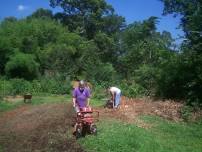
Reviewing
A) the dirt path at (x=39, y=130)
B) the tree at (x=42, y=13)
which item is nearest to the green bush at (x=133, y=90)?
the dirt path at (x=39, y=130)

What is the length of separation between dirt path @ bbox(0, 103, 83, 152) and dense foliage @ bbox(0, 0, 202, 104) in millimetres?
8155

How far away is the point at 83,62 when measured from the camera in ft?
151

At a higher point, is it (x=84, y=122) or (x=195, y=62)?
(x=195, y=62)

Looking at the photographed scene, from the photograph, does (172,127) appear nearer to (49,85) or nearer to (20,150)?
(20,150)

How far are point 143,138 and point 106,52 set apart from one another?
44.2 m

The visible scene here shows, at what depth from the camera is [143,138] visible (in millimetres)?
14602

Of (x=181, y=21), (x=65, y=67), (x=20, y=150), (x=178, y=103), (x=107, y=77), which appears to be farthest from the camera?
(x=65, y=67)

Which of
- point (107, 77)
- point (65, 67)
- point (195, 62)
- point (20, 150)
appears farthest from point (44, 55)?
point (20, 150)

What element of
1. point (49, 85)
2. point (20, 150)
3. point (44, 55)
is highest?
point (44, 55)

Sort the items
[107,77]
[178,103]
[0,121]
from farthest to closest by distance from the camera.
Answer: [107,77] < [178,103] < [0,121]

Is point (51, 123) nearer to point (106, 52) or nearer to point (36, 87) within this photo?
point (36, 87)

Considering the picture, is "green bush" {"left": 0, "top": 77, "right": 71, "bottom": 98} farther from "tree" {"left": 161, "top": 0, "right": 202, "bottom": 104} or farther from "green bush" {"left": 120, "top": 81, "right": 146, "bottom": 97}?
"tree" {"left": 161, "top": 0, "right": 202, "bottom": 104}

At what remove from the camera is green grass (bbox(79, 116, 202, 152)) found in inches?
528

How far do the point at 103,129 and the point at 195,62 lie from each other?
10.9 m
